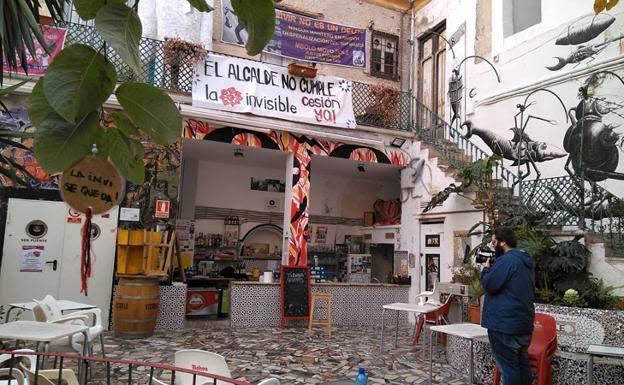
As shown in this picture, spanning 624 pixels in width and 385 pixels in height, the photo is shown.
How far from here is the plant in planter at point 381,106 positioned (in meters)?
10.1

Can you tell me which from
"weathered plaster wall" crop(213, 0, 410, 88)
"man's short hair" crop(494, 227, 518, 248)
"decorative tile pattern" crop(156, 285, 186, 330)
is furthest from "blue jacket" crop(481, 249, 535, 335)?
"weathered plaster wall" crop(213, 0, 410, 88)

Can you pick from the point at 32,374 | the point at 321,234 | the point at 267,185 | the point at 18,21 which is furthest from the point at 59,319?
the point at 321,234

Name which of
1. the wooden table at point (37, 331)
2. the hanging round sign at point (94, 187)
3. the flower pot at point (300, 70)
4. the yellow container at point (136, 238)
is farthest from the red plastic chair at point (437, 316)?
the hanging round sign at point (94, 187)

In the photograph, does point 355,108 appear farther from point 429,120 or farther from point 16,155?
point 16,155

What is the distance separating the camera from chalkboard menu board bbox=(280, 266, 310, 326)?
841cm

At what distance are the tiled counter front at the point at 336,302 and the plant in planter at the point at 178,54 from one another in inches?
154

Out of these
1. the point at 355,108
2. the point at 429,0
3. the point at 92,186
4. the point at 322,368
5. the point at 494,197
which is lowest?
the point at 322,368

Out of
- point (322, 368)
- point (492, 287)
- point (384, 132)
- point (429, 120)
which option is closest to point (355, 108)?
point (384, 132)

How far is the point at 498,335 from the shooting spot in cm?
400

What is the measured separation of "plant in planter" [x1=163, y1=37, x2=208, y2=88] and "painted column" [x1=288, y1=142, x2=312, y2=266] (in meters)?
2.47

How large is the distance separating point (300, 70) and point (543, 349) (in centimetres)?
645

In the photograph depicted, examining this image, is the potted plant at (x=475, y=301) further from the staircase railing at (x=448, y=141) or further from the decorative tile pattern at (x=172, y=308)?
the decorative tile pattern at (x=172, y=308)

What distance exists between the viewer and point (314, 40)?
9.85 m

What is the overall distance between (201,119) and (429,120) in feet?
17.1
